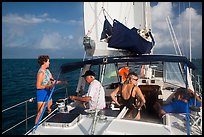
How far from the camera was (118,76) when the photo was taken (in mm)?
6297

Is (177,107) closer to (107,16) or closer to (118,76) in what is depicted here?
(118,76)

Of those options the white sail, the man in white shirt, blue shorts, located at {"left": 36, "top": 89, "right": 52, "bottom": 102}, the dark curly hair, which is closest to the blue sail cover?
the white sail

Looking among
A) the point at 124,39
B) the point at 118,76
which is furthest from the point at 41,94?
the point at 118,76

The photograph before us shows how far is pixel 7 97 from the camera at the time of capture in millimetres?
10930

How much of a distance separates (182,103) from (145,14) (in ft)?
A: 11.3

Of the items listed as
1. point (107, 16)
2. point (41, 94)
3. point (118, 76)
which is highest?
point (107, 16)

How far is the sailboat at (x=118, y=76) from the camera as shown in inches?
106

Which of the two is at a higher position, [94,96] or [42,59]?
[42,59]

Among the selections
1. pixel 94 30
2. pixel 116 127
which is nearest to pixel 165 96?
pixel 94 30

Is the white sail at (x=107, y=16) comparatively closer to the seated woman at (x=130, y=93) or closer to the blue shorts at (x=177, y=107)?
the seated woman at (x=130, y=93)

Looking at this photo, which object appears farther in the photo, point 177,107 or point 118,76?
point 118,76

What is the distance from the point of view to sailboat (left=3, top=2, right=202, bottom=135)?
271 cm

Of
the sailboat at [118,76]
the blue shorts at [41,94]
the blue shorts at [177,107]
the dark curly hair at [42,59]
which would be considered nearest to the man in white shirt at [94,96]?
the sailboat at [118,76]

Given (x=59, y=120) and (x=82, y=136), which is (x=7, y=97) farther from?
(x=82, y=136)
